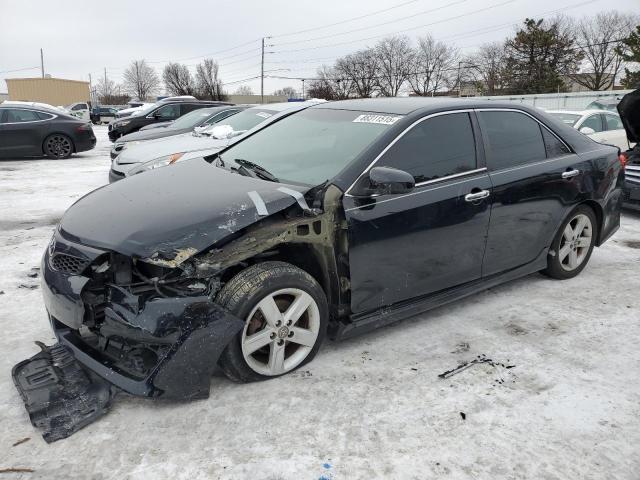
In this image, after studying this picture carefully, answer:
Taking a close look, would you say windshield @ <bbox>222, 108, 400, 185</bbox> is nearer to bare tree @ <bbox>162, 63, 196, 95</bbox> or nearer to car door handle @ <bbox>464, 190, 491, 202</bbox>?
car door handle @ <bbox>464, 190, 491, 202</bbox>

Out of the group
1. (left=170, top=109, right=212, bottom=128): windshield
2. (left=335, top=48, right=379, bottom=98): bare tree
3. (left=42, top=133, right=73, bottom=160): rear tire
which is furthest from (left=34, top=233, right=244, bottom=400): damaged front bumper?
(left=335, top=48, right=379, bottom=98): bare tree

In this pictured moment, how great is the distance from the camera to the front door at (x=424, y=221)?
3.11 metres

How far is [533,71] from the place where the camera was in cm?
4900

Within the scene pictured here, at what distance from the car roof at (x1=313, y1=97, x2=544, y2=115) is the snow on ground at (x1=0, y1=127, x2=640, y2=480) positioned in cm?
151

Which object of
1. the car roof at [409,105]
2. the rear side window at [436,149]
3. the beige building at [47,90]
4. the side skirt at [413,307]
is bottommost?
the side skirt at [413,307]

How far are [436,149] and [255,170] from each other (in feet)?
4.07

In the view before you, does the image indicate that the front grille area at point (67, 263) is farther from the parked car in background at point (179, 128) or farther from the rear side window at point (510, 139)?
the parked car in background at point (179, 128)

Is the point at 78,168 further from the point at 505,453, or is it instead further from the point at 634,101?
the point at 505,453

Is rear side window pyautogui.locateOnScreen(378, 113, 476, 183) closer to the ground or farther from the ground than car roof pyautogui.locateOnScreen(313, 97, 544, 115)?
closer to the ground

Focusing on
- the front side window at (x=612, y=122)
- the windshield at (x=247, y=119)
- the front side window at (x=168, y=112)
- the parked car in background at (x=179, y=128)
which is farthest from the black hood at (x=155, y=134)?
the front side window at (x=612, y=122)

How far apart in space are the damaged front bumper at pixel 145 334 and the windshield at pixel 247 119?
6022 millimetres

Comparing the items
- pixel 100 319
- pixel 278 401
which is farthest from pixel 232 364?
pixel 100 319

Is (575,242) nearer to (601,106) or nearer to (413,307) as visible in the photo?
(413,307)

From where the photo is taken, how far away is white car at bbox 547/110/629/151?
8953 mm
